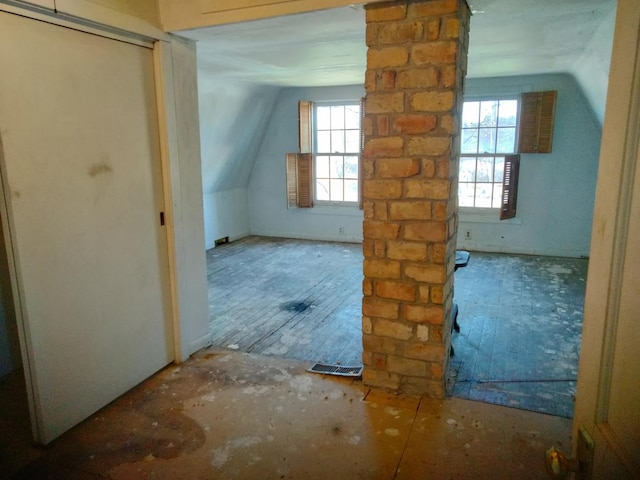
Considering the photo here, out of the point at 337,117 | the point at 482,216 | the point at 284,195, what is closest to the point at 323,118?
the point at 337,117

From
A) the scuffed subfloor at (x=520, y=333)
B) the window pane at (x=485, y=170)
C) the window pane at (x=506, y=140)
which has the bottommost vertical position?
the scuffed subfloor at (x=520, y=333)

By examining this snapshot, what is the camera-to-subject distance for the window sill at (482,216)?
20.1 ft

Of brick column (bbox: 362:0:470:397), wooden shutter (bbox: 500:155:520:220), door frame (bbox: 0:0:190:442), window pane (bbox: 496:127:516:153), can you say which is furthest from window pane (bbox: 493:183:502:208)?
door frame (bbox: 0:0:190:442)

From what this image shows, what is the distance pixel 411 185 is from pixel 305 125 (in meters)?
4.84

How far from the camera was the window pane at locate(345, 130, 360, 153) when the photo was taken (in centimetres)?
681

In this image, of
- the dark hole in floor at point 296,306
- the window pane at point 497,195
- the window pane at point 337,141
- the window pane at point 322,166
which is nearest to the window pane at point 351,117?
the window pane at point 337,141

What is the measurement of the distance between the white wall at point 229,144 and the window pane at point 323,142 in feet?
2.80

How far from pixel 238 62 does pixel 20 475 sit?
3633mm

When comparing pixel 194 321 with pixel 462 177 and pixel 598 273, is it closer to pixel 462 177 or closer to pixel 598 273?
pixel 598 273

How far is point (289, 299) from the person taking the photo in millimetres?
4414

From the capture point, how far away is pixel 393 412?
2.36 m

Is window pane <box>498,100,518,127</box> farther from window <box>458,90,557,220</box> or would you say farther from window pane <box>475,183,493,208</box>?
window pane <box>475,183,493,208</box>

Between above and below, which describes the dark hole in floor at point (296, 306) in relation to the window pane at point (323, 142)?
below

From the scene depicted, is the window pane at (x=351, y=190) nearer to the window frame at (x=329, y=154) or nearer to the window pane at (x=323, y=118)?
the window frame at (x=329, y=154)
